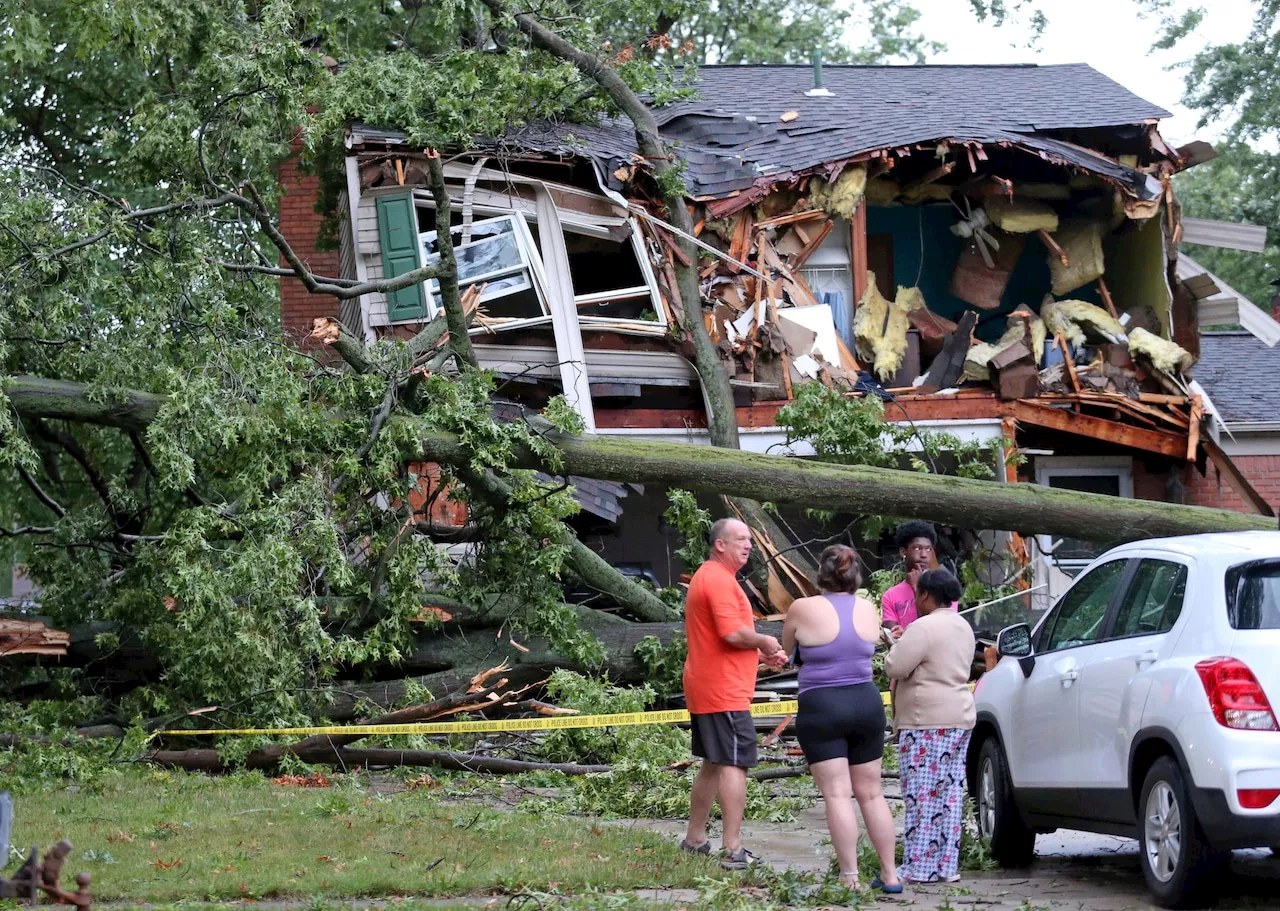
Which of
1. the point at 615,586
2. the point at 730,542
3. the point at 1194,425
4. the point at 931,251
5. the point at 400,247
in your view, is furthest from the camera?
the point at 931,251

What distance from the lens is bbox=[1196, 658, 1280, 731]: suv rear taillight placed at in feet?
15.8

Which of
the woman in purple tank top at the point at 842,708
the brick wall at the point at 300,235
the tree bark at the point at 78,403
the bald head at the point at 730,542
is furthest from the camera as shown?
the brick wall at the point at 300,235

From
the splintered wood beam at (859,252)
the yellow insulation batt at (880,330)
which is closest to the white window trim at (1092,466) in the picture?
the yellow insulation batt at (880,330)

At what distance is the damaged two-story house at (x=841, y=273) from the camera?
14.9 m

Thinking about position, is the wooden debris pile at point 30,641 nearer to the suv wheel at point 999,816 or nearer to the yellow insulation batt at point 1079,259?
the suv wheel at point 999,816

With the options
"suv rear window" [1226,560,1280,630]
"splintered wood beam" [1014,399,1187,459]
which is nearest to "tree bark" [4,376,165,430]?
"suv rear window" [1226,560,1280,630]

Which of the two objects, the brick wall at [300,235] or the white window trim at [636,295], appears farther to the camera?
the brick wall at [300,235]

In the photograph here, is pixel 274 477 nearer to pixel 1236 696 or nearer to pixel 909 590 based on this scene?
pixel 909 590

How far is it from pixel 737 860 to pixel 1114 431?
36.2ft

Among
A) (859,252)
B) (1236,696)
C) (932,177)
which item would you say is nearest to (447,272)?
(859,252)

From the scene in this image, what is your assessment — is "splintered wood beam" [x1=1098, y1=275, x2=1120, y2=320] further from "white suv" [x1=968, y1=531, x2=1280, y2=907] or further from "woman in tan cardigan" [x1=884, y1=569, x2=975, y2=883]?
"woman in tan cardigan" [x1=884, y1=569, x2=975, y2=883]

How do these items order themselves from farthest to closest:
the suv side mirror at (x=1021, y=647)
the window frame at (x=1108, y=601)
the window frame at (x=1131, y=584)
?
the suv side mirror at (x=1021, y=647) → the window frame at (x=1108, y=601) → the window frame at (x=1131, y=584)

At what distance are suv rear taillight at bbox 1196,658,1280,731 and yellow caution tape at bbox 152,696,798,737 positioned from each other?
366 centimetres

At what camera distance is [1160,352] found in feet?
51.4
